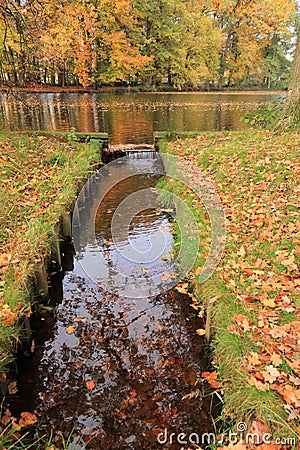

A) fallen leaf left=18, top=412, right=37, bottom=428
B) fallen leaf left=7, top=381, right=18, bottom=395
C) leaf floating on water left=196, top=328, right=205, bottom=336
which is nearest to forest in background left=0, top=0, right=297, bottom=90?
leaf floating on water left=196, top=328, right=205, bottom=336

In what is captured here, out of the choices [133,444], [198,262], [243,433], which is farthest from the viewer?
[198,262]

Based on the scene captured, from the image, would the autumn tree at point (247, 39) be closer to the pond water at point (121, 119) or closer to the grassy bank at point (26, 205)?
the pond water at point (121, 119)

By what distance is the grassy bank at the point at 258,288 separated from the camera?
2.19 m

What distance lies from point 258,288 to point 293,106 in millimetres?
5634

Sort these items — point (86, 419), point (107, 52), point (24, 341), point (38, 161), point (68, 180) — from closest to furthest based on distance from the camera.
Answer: point (86, 419) < point (24, 341) < point (68, 180) < point (38, 161) < point (107, 52)

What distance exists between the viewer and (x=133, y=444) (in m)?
2.43

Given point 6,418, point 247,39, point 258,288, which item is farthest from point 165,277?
point 247,39

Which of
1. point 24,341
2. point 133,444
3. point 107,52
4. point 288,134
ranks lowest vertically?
point 133,444

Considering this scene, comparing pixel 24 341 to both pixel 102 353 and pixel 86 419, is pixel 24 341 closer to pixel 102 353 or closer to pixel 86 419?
pixel 102 353

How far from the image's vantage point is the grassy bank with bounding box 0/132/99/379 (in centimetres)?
302

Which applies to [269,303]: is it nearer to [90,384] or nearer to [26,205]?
[90,384]

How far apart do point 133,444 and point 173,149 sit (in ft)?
24.6

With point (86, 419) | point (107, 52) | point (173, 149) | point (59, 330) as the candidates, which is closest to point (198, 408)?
point (86, 419)

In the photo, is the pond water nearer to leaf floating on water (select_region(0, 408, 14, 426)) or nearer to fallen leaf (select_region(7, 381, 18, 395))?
fallen leaf (select_region(7, 381, 18, 395))
